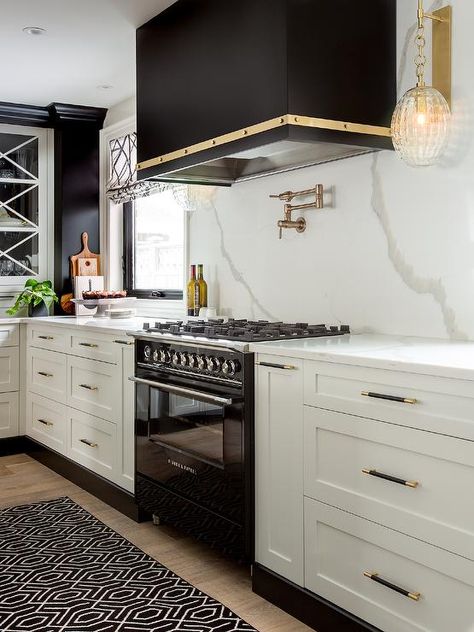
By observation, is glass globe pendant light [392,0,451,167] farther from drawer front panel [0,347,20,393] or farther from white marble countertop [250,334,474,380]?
drawer front panel [0,347,20,393]

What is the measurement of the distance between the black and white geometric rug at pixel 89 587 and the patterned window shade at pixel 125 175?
211cm

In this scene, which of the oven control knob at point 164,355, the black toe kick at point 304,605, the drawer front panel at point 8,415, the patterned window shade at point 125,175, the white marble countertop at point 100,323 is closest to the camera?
the black toe kick at point 304,605

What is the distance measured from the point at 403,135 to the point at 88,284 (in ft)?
10.1

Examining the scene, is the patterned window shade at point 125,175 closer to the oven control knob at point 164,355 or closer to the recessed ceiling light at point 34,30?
the recessed ceiling light at point 34,30

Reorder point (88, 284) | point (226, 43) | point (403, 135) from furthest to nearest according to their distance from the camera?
point (88, 284) → point (226, 43) → point (403, 135)

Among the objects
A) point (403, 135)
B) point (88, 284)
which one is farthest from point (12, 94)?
point (403, 135)

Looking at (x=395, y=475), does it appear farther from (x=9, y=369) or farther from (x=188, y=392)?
(x=9, y=369)

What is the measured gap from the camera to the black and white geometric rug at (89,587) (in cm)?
231

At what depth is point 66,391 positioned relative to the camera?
3959mm

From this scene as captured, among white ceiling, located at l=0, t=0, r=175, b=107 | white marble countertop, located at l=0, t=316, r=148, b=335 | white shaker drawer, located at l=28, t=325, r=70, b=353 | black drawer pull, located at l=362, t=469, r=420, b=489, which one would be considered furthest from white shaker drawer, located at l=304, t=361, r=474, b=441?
white shaker drawer, located at l=28, t=325, r=70, b=353

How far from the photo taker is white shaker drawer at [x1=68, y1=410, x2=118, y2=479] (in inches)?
136

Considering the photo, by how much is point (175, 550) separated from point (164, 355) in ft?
2.66

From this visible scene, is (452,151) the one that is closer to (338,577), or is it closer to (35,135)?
(338,577)

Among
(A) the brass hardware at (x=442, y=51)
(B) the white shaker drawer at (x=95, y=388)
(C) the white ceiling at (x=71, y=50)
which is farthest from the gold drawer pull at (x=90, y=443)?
(A) the brass hardware at (x=442, y=51)
